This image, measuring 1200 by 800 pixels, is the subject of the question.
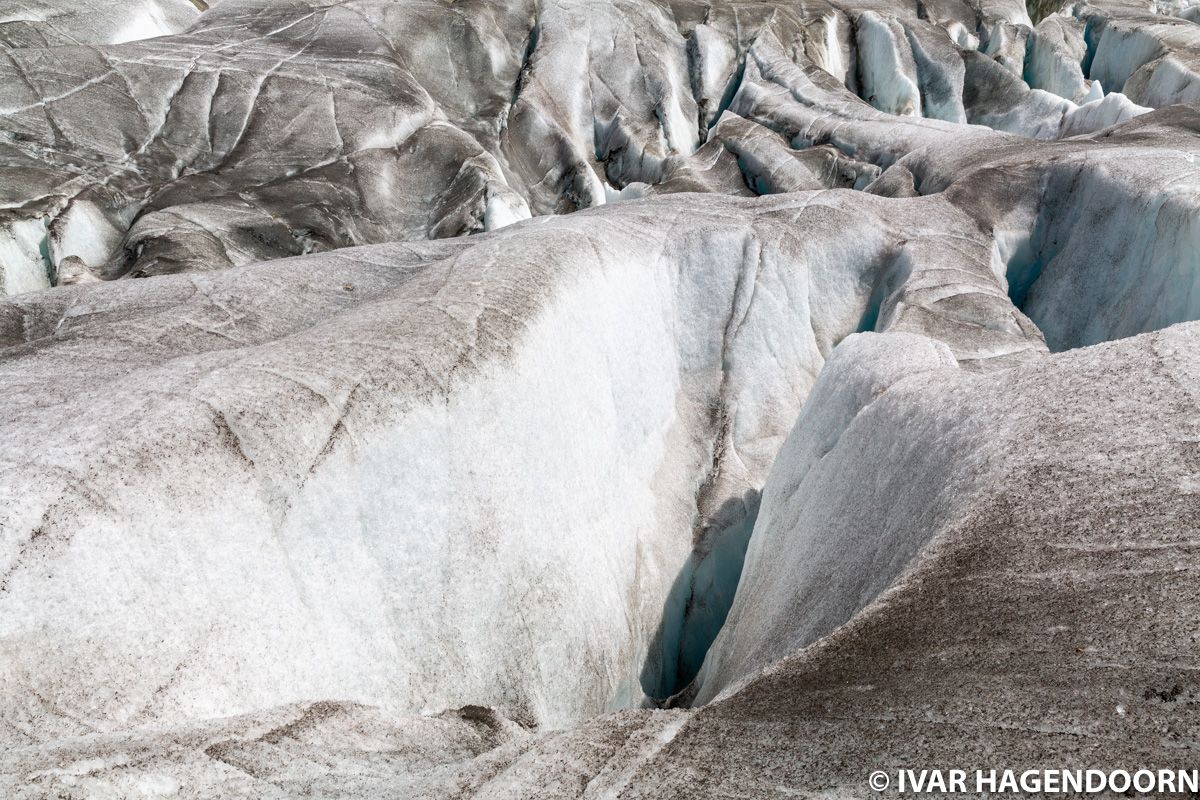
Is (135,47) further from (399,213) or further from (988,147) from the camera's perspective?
(988,147)

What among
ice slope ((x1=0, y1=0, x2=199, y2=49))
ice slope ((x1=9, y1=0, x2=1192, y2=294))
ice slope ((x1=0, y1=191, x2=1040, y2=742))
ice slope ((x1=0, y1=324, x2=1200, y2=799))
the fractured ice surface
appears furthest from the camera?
ice slope ((x1=0, y1=0, x2=199, y2=49))

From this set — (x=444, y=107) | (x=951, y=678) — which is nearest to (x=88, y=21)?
(x=444, y=107)

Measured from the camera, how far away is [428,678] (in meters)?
5.82

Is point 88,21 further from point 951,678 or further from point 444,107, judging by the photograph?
point 951,678

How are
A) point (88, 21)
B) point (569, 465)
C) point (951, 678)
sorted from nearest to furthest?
point (951, 678), point (569, 465), point (88, 21)

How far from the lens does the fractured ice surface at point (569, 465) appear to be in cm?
342

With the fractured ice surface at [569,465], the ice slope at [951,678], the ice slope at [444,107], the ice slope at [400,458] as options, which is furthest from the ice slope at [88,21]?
the ice slope at [951,678]

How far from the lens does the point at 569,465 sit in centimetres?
762

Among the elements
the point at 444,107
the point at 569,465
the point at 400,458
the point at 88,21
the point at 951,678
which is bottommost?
the point at 569,465

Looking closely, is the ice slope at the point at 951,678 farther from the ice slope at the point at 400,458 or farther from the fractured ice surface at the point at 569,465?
the ice slope at the point at 400,458

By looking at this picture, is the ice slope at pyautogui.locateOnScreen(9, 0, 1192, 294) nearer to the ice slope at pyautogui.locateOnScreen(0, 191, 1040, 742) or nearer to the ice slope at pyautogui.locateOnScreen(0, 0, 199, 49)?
the ice slope at pyautogui.locateOnScreen(0, 0, 199, 49)

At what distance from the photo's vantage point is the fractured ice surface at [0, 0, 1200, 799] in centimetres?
342

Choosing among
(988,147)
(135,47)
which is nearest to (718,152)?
(988,147)

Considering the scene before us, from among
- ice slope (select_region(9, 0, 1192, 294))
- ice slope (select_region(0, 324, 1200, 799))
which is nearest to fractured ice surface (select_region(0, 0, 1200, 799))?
ice slope (select_region(0, 324, 1200, 799))
